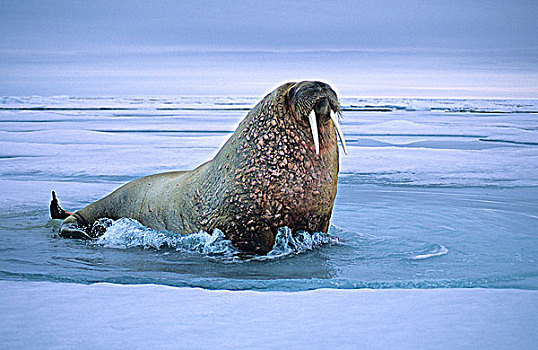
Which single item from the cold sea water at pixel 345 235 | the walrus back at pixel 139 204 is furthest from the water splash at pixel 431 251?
the walrus back at pixel 139 204

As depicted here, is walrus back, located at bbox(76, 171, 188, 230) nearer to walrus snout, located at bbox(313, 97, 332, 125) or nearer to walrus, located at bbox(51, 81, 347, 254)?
walrus, located at bbox(51, 81, 347, 254)

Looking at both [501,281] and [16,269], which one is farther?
[16,269]

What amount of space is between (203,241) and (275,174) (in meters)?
0.79

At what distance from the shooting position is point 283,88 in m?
4.63

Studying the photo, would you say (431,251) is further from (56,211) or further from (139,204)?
(56,211)

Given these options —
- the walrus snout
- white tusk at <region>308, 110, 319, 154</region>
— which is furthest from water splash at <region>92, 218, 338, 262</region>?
the walrus snout

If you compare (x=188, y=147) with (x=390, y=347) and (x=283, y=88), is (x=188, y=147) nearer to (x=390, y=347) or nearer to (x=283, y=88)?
(x=283, y=88)

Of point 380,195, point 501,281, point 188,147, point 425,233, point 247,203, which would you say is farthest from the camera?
point 188,147

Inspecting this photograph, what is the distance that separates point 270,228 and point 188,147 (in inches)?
374

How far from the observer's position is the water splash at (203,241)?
14.7 ft

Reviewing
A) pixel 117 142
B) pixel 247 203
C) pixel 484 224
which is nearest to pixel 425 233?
pixel 484 224

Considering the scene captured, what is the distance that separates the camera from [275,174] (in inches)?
171

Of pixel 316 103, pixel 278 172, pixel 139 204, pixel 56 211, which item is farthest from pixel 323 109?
pixel 56 211

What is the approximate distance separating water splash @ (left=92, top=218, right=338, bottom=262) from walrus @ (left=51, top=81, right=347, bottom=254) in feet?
0.16
